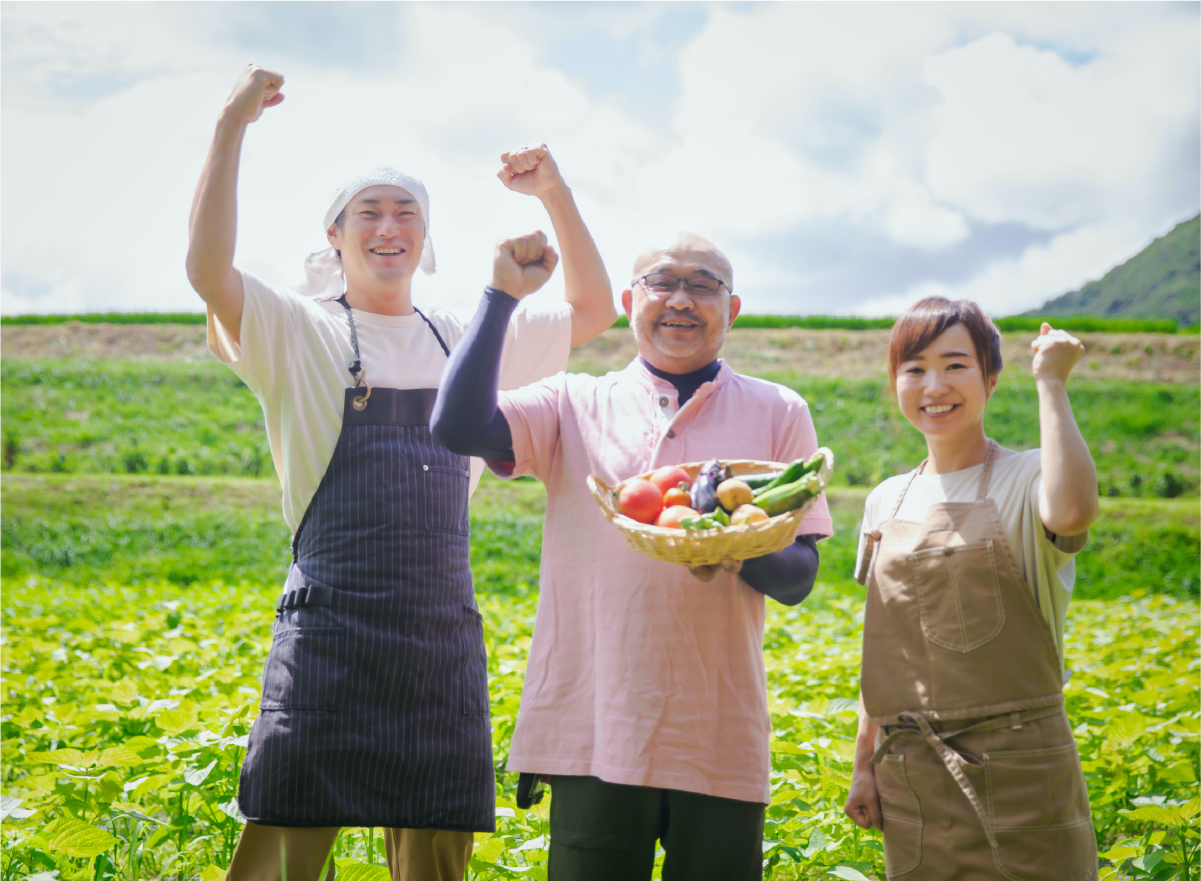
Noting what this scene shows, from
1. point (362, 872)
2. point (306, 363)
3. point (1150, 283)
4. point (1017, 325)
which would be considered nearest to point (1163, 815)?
point (362, 872)

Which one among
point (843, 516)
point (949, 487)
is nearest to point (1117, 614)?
point (843, 516)

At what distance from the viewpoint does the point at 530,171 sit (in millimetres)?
1957

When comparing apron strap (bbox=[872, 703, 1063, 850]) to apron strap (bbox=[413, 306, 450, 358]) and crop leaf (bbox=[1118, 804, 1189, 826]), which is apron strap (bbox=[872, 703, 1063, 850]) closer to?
crop leaf (bbox=[1118, 804, 1189, 826])

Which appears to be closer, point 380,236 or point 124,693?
point 380,236

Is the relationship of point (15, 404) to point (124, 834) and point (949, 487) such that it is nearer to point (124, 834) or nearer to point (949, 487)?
point (124, 834)

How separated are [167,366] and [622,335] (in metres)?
8.05

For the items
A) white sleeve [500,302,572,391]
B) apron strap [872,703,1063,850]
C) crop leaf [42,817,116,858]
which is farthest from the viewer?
white sleeve [500,302,572,391]

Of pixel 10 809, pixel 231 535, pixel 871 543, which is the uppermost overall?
pixel 871 543

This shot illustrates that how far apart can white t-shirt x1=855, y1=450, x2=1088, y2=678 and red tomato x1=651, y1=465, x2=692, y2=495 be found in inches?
25.6

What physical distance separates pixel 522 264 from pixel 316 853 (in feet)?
4.12

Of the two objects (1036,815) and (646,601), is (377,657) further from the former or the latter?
(1036,815)

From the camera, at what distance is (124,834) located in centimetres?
251

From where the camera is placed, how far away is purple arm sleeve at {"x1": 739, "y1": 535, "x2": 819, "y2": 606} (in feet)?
4.87

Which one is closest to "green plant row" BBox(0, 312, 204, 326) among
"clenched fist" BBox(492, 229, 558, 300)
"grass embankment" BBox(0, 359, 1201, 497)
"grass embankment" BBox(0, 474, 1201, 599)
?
"grass embankment" BBox(0, 359, 1201, 497)
